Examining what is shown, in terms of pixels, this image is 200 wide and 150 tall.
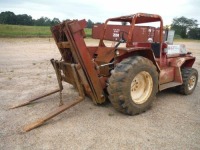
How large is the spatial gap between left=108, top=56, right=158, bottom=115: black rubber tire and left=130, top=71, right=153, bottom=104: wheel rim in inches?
7.8

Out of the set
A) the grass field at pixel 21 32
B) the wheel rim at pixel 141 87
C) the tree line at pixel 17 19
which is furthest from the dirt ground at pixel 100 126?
the tree line at pixel 17 19

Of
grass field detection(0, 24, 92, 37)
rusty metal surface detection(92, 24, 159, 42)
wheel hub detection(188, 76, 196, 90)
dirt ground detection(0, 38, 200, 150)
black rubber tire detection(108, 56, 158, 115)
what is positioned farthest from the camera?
grass field detection(0, 24, 92, 37)

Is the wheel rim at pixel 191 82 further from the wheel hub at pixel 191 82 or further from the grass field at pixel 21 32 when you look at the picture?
the grass field at pixel 21 32

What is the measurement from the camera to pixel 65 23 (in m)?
4.45

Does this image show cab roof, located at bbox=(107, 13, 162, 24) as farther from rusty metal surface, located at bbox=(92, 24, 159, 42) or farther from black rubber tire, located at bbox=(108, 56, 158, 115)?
black rubber tire, located at bbox=(108, 56, 158, 115)

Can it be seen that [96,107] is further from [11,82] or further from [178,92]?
[11,82]

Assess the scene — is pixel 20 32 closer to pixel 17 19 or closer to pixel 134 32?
pixel 134 32

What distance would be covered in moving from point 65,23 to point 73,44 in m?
0.43

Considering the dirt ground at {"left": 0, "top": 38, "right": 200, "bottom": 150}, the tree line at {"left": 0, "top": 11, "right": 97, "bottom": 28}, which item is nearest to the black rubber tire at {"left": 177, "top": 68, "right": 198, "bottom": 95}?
the dirt ground at {"left": 0, "top": 38, "right": 200, "bottom": 150}

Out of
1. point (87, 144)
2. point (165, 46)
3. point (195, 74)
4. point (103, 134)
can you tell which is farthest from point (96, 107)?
point (195, 74)

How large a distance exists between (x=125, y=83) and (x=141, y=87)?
0.86 metres

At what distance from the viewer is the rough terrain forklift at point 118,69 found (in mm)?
4488

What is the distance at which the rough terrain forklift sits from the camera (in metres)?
4.49

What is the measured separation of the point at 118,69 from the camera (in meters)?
4.52
